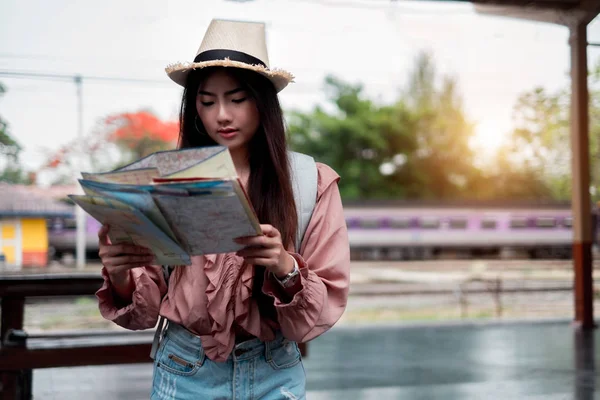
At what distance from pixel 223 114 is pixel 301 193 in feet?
0.67

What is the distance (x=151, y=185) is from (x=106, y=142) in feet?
50.8

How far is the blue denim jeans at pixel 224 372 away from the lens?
1.31 metres

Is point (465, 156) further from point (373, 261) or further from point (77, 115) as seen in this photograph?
point (77, 115)

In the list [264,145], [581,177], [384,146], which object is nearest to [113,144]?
[384,146]

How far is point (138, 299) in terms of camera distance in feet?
4.39

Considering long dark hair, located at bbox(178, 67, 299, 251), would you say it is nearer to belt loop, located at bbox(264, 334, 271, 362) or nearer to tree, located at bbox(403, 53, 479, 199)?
belt loop, located at bbox(264, 334, 271, 362)

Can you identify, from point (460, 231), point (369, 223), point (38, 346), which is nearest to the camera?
point (38, 346)

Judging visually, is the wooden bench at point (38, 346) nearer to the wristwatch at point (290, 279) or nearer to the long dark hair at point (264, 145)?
the long dark hair at point (264, 145)

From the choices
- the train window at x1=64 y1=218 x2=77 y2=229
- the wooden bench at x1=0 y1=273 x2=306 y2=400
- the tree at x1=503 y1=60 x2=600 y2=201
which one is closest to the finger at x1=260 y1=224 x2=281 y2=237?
the wooden bench at x1=0 y1=273 x2=306 y2=400

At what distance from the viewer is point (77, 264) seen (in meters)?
18.9

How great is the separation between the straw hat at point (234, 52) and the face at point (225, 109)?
4 cm

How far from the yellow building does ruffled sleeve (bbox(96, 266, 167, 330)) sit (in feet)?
36.8

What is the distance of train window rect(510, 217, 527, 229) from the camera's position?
2294 centimetres

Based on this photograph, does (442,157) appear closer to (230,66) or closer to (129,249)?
(230,66)
